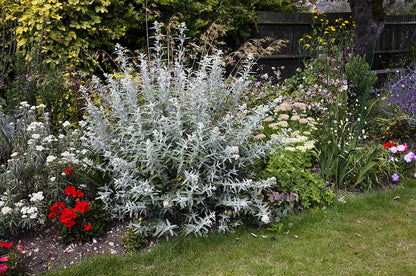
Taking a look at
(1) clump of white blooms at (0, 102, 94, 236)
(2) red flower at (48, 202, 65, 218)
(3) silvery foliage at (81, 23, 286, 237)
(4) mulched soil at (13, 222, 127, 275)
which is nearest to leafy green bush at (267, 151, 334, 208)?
(3) silvery foliage at (81, 23, 286, 237)

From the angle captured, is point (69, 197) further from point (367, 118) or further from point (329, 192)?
point (367, 118)

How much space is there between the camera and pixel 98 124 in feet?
11.4

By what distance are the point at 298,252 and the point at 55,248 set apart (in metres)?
Result: 2.19

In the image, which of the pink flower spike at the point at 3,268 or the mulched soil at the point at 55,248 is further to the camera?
the mulched soil at the point at 55,248

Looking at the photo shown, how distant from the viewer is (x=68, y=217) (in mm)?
3025

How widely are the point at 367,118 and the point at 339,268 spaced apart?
3598 mm

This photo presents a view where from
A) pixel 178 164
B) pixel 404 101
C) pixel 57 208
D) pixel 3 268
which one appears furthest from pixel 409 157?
pixel 3 268

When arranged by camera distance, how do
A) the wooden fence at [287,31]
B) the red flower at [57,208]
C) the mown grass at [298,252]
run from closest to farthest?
the mown grass at [298,252], the red flower at [57,208], the wooden fence at [287,31]

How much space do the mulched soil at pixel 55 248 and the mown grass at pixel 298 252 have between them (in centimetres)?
17

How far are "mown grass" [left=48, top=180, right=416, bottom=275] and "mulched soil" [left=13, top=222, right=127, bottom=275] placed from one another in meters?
0.17

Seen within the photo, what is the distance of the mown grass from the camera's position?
2.90m

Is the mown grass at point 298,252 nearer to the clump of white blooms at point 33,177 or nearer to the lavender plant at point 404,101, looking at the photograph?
the clump of white blooms at point 33,177

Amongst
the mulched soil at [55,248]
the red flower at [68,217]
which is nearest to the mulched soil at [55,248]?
the mulched soil at [55,248]

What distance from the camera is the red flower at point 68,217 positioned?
3.01 metres
